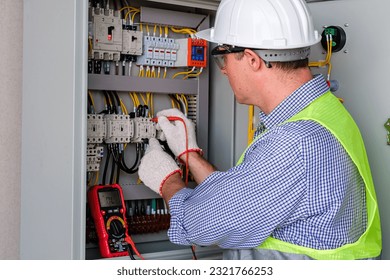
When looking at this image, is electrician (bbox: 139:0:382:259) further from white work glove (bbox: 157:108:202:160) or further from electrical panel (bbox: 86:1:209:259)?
electrical panel (bbox: 86:1:209:259)

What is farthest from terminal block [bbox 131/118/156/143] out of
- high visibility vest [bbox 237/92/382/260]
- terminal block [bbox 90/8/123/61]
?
high visibility vest [bbox 237/92/382/260]

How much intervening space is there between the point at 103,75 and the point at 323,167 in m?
0.81

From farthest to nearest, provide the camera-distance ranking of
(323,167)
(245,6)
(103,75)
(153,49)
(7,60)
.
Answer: (7,60)
(153,49)
(103,75)
(245,6)
(323,167)

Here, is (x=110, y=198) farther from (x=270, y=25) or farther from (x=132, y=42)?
(x=270, y=25)

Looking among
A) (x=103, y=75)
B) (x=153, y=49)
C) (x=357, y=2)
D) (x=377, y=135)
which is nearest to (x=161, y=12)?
(x=153, y=49)

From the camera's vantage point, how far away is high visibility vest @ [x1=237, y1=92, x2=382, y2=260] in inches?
61.2

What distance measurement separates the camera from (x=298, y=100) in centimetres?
163

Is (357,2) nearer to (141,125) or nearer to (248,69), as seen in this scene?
(248,69)

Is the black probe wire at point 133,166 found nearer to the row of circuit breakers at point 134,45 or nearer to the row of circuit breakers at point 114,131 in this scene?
the row of circuit breakers at point 114,131

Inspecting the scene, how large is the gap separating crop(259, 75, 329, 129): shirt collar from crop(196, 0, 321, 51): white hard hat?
0.11 m

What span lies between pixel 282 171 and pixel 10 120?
1.26 m

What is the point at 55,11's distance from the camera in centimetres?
191

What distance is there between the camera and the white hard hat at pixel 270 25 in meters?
1.67
